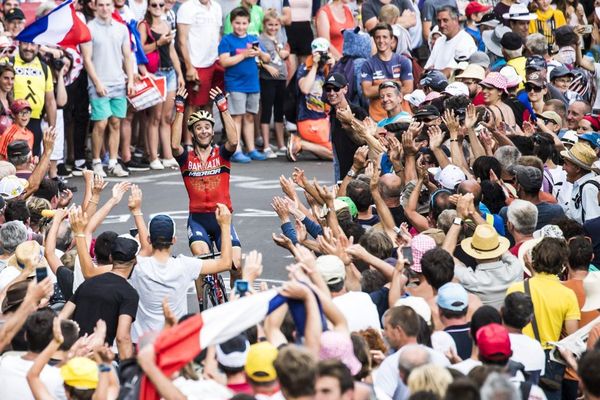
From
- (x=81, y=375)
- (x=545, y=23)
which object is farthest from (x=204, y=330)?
(x=545, y=23)

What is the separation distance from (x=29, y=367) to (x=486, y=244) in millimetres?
3660

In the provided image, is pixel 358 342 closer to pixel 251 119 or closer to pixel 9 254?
pixel 9 254

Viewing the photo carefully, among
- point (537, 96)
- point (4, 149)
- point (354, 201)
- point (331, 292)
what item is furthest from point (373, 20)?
point (331, 292)

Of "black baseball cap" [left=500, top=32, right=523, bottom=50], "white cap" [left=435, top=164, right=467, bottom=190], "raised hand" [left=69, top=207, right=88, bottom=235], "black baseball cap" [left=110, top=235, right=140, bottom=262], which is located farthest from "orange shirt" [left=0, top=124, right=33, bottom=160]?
"black baseball cap" [left=500, top=32, right=523, bottom=50]

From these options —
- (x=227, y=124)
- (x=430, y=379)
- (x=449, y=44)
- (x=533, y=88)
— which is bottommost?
(x=449, y=44)

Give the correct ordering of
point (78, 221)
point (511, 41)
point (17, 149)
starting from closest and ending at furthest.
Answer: point (78, 221) < point (17, 149) < point (511, 41)

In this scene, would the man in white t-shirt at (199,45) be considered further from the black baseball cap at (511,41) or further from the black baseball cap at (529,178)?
the black baseball cap at (529,178)

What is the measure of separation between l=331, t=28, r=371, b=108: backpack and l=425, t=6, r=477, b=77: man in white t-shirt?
3.80 feet

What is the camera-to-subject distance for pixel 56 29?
17.0m

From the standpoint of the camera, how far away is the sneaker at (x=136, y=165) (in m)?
19.9

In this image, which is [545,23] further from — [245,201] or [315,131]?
[245,201]

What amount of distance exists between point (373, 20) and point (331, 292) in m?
11.6

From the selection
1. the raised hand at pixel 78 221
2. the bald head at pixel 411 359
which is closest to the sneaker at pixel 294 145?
the raised hand at pixel 78 221

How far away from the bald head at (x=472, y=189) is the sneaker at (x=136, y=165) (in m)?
9.01
